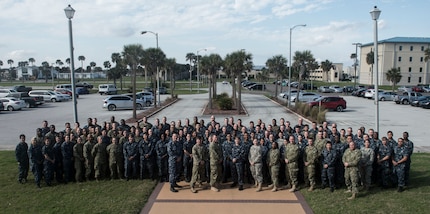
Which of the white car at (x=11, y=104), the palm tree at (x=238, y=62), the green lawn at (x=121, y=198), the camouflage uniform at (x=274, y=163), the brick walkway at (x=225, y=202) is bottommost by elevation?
the brick walkway at (x=225, y=202)

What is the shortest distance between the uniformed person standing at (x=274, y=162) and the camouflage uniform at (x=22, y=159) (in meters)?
7.30

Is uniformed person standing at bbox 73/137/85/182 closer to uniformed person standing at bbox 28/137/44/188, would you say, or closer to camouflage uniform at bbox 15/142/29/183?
uniformed person standing at bbox 28/137/44/188

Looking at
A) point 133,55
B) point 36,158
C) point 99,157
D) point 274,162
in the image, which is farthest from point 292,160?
point 133,55

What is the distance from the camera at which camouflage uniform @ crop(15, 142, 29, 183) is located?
10109 millimetres

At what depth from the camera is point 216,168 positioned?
9758 mm

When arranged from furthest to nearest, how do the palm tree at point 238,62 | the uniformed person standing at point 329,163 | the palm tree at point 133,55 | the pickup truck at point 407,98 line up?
the pickup truck at point 407,98
the palm tree at point 238,62
the palm tree at point 133,55
the uniformed person standing at point 329,163

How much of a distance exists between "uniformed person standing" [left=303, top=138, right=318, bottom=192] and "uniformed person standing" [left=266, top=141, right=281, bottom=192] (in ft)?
A: 2.60

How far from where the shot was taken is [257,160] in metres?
9.65

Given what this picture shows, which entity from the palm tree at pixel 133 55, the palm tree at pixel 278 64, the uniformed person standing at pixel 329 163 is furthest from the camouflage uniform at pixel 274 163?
the palm tree at pixel 278 64

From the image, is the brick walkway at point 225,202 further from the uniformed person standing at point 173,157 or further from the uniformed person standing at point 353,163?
the uniformed person standing at point 353,163

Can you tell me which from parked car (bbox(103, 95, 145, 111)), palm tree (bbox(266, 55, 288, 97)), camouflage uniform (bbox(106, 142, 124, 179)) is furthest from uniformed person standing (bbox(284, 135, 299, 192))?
palm tree (bbox(266, 55, 288, 97))

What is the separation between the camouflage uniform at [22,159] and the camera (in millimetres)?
10109

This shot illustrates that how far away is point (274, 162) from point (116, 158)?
15.5 ft

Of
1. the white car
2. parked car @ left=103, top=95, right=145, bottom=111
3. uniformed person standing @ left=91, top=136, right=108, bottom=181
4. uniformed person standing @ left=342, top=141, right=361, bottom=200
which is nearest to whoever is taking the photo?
uniformed person standing @ left=342, top=141, right=361, bottom=200
